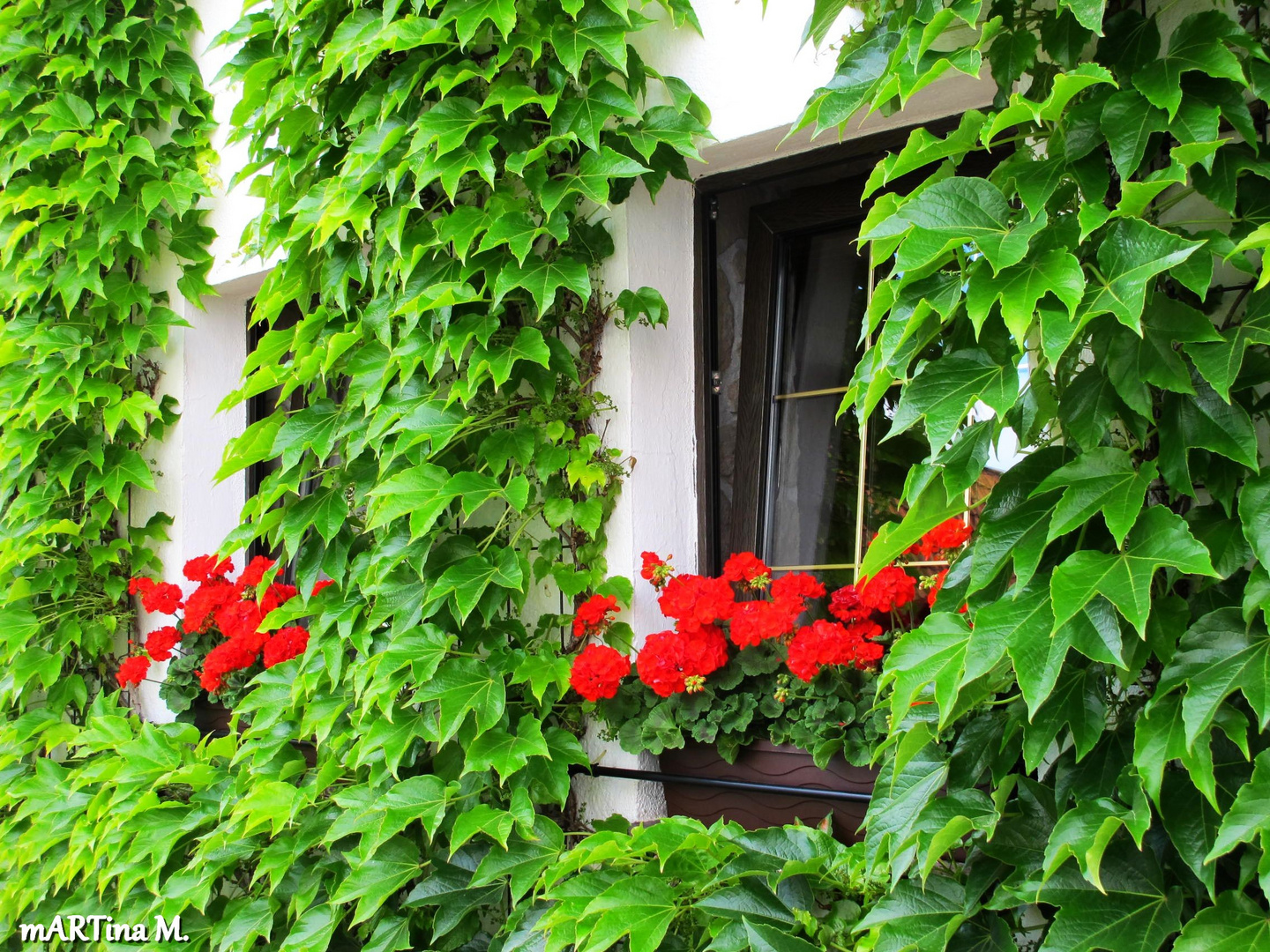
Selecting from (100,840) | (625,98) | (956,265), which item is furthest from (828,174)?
(100,840)

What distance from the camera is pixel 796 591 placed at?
169cm

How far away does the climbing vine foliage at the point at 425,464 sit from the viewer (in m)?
1.83

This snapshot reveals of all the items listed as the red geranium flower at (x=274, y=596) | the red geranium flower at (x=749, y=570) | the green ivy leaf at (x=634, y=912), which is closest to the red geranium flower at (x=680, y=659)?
the red geranium flower at (x=749, y=570)

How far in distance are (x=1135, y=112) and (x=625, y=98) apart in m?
0.94

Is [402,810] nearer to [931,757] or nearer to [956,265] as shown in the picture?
[931,757]

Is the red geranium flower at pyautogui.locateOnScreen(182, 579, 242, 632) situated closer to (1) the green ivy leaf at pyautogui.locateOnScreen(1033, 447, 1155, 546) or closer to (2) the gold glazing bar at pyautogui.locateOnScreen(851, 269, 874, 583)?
(2) the gold glazing bar at pyautogui.locateOnScreen(851, 269, 874, 583)

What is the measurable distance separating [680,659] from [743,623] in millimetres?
118

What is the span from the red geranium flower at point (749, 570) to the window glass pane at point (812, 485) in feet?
0.56

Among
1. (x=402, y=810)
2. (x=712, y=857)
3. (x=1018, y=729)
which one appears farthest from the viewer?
(x=402, y=810)

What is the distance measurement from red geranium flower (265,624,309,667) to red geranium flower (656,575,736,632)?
3.27 feet

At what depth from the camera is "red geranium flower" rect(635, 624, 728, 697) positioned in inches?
67.2

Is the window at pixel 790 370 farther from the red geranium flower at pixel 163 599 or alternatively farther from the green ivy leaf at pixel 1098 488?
the red geranium flower at pixel 163 599

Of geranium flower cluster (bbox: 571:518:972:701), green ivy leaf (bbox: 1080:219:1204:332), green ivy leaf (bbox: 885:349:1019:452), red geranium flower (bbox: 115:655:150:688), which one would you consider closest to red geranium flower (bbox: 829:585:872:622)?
geranium flower cluster (bbox: 571:518:972:701)

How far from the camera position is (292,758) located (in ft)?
7.29
